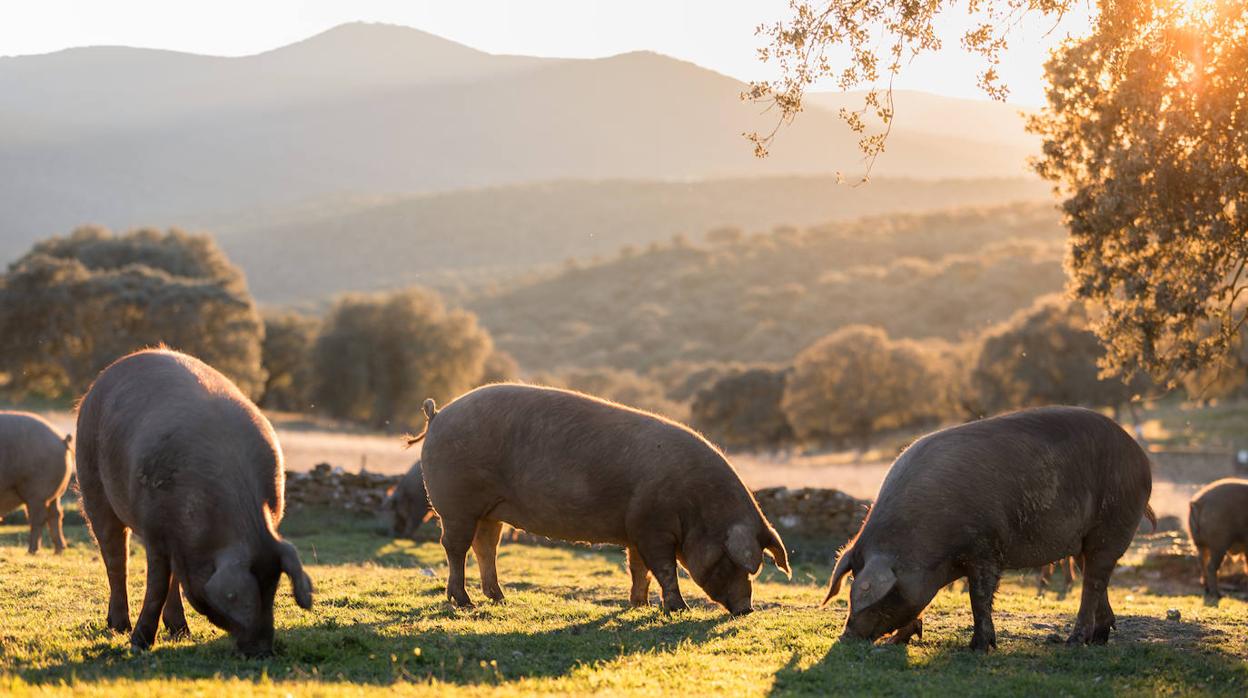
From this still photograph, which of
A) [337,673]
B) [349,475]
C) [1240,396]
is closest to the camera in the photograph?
[337,673]

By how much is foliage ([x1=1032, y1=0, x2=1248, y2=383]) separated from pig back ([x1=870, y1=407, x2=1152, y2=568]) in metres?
4.68

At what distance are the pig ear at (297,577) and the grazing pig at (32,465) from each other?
979 centimetres

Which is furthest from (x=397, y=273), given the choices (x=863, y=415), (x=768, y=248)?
(x=863, y=415)

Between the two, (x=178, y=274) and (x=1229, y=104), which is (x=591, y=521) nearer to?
(x=1229, y=104)

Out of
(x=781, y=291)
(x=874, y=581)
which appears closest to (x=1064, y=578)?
(x=874, y=581)

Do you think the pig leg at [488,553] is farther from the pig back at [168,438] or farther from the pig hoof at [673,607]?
the pig back at [168,438]

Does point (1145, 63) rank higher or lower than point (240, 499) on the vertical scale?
higher

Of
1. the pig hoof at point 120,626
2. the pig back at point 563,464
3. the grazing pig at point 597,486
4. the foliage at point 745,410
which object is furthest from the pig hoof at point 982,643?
the foliage at point 745,410

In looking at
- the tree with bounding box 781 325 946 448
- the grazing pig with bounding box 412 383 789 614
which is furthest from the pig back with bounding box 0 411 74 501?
the tree with bounding box 781 325 946 448

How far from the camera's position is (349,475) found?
1056 inches

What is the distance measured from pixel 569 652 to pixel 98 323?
57729 millimetres

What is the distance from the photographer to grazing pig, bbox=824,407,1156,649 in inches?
419

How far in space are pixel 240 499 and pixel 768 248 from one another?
16169 centimetres

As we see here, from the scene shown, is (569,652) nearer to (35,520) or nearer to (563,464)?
(563,464)
